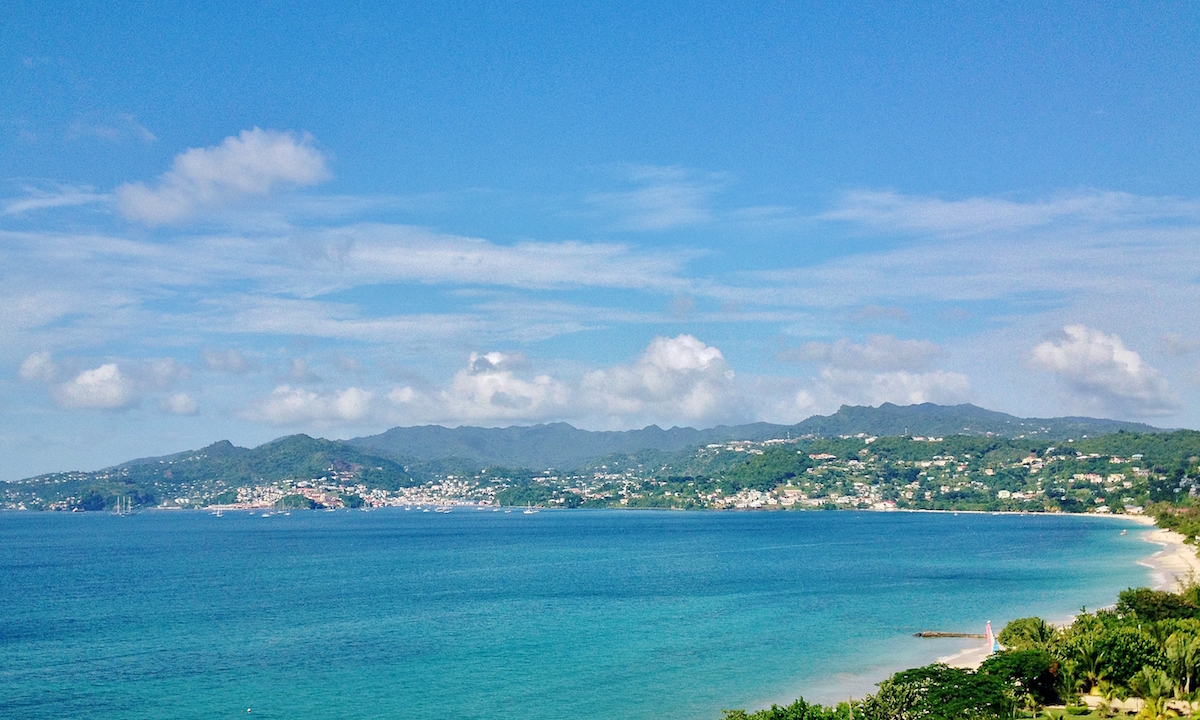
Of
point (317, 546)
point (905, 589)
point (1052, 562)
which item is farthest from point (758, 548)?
point (317, 546)

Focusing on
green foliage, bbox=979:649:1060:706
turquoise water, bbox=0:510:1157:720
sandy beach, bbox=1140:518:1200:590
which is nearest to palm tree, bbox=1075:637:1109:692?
green foliage, bbox=979:649:1060:706

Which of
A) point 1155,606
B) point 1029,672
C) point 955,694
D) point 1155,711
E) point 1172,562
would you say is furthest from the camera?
point 1172,562

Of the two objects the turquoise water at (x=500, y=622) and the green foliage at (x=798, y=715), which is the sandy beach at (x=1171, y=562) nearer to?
the turquoise water at (x=500, y=622)

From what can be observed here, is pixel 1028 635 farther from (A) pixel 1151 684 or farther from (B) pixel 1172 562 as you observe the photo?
(B) pixel 1172 562

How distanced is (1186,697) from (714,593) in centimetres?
4810

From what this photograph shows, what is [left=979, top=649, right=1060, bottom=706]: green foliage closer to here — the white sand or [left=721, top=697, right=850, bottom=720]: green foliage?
[left=721, top=697, right=850, bottom=720]: green foliage

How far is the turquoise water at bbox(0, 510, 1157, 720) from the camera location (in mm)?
43188

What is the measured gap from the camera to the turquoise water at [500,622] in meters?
43.2

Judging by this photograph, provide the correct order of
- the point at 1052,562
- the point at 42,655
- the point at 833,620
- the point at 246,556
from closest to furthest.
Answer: the point at 42,655 < the point at 833,620 < the point at 1052,562 < the point at 246,556

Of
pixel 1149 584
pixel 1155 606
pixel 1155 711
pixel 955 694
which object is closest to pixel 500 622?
pixel 955 694

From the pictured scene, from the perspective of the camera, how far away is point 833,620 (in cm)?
6397

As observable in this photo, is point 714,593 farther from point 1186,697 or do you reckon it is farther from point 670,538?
point 670,538

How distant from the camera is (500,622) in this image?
212ft

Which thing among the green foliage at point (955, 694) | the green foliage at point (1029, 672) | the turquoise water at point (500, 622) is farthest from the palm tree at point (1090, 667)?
the turquoise water at point (500, 622)
